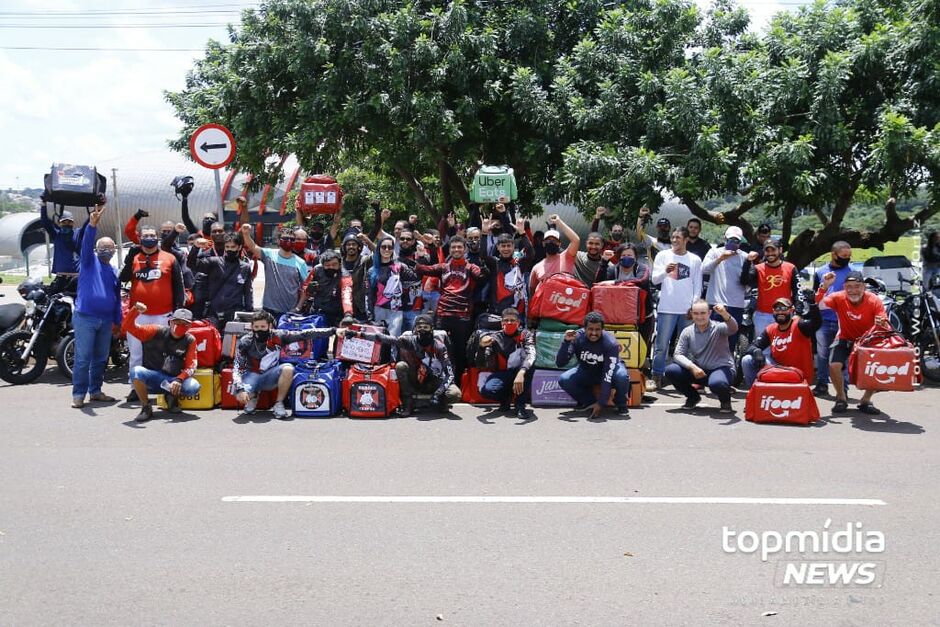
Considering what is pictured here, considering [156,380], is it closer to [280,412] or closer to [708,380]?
[280,412]

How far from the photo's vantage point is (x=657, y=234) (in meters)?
12.0

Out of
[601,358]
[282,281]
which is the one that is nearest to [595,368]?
[601,358]

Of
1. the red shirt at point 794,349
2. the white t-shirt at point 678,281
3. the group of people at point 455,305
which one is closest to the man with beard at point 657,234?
the group of people at point 455,305

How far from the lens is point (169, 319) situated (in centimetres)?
988

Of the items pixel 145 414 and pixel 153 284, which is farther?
pixel 153 284

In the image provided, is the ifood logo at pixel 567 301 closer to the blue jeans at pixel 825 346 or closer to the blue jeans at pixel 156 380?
the blue jeans at pixel 825 346

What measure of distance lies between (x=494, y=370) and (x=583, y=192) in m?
4.56

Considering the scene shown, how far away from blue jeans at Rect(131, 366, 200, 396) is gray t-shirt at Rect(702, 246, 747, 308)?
6.21m

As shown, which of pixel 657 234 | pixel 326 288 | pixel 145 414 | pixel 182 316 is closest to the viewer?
pixel 145 414

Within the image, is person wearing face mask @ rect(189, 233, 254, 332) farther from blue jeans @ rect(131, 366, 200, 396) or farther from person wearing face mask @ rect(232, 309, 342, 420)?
blue jeans @ rect(131, 366, 200, 396)

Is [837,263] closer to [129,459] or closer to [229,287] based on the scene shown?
[229,287]

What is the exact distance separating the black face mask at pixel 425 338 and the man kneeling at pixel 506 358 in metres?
0.56

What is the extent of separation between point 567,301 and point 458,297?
1266 millimetres

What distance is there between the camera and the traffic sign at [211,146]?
11172 millimetres
